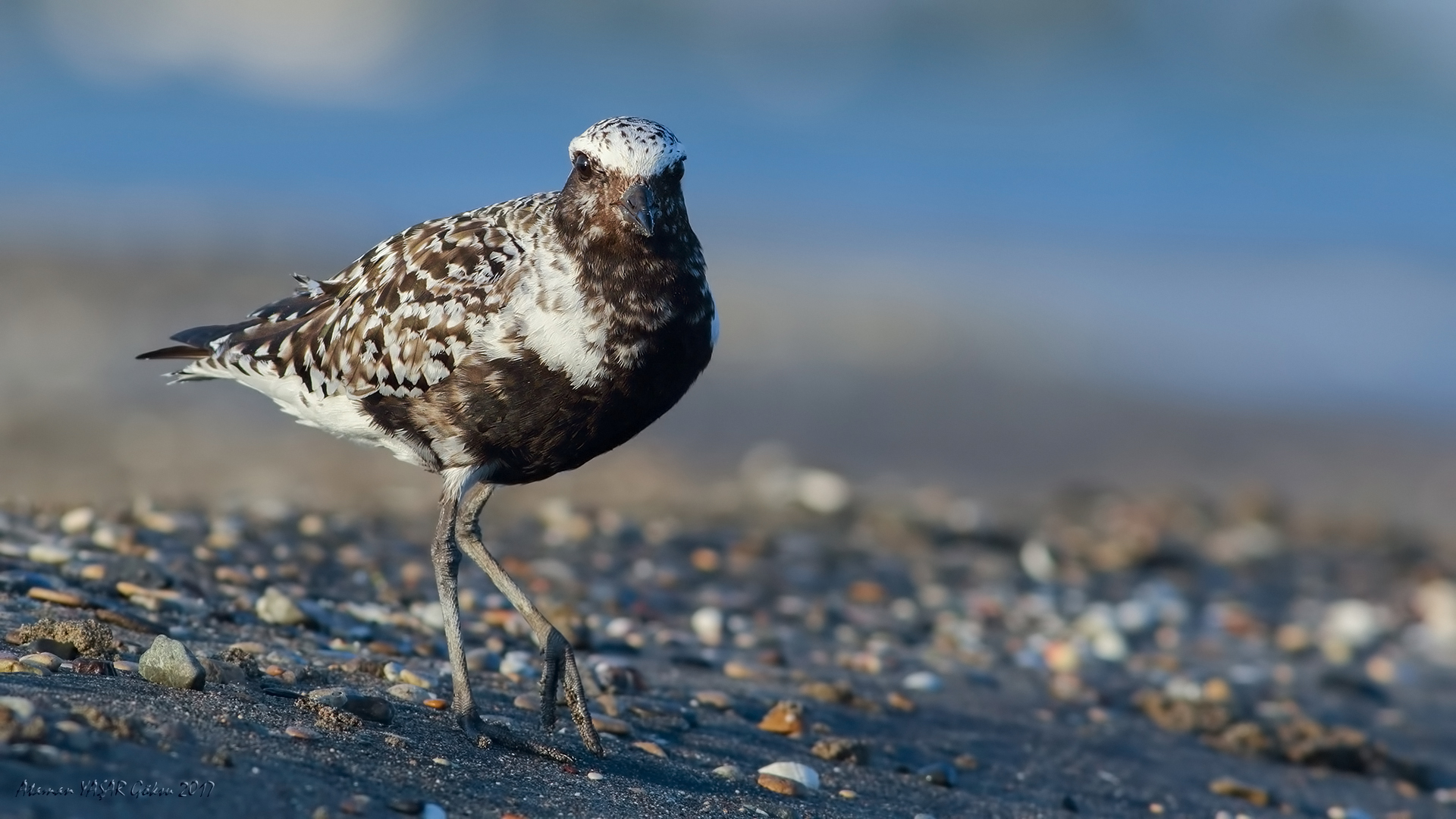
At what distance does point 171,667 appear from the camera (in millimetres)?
5496

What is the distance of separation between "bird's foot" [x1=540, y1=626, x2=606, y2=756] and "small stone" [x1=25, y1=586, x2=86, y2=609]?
6.83 feet

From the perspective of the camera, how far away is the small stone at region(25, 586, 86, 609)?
6.68 meters

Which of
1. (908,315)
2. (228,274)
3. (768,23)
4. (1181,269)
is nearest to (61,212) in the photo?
(228,274)

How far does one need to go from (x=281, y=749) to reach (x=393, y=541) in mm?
4699

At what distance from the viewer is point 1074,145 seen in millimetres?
39844

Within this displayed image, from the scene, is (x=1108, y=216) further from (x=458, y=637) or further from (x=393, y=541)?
(x=458, y=637)

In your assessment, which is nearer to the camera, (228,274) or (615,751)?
(615,751)

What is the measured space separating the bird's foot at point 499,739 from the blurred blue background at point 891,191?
30.9 ft

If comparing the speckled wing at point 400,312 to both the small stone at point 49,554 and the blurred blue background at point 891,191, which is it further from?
the blurred blue background at point 891,191

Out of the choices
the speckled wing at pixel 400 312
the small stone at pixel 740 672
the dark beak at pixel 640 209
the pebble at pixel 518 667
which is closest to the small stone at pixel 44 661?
the speckled wing at pixel 400 312

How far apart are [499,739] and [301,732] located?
0.89 m

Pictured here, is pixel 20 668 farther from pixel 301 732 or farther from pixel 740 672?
pixel 740 672

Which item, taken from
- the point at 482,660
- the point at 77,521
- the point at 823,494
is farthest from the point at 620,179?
the point at 823,494

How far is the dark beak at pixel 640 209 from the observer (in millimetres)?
6012
